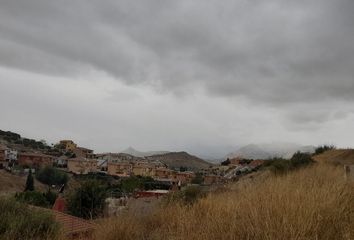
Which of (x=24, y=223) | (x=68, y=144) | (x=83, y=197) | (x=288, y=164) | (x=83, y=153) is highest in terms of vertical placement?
(x=68, y=144)

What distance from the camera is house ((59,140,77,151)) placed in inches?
6992

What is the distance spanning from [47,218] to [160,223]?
2.35 metres

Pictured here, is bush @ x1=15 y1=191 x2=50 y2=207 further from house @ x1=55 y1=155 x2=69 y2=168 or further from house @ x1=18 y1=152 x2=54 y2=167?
house @ x1=55 y1=155 x2=69 y2=168

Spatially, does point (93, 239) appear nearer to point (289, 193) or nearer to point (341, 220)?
point (289, 193)

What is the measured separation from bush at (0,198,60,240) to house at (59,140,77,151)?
552 feet

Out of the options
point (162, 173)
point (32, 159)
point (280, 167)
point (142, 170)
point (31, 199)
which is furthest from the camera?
point (142, 170)

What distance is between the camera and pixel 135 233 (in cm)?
788

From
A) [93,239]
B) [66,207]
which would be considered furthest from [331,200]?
[66,207]

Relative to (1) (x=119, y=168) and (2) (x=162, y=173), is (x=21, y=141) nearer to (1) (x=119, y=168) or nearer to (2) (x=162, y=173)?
(1) (x=119, y=168)

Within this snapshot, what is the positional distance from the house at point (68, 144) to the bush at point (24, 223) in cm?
16837

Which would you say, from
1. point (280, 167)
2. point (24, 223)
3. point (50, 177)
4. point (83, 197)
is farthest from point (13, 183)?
point (24, 223)

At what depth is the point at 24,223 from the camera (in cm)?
855

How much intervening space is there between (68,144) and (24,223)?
178018mm

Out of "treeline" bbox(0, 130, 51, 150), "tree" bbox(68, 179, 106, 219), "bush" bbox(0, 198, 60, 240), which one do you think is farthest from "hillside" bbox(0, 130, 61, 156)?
"bush" bbox(0, 198, 60, 240)
